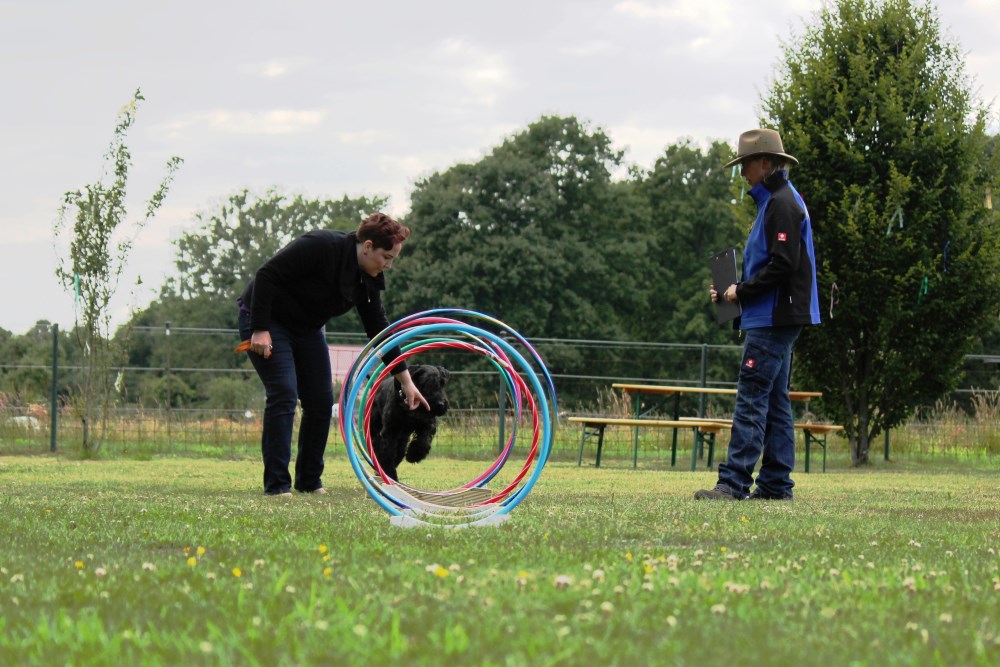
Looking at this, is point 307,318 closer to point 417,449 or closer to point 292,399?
point 292,399

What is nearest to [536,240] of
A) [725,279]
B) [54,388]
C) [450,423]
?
[450,423]

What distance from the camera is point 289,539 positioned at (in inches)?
171

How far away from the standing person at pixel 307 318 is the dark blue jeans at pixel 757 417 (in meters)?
1.97

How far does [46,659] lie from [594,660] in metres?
1.08

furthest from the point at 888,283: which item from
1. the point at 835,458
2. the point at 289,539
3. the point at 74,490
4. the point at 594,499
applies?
the point at 289,539

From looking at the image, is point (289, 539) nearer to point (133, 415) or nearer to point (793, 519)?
point (793, 519)

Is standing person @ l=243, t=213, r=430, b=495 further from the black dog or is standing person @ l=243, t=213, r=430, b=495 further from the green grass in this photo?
the black dog

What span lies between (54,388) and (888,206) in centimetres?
1151

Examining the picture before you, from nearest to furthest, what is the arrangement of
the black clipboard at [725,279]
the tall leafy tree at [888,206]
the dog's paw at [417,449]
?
the black clipboard at [725,279] < the dog's paw at [417,449] < the tall leafy tree at [888,206]

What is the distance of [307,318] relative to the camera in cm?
729

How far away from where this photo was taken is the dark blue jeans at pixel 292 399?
713 centimetres

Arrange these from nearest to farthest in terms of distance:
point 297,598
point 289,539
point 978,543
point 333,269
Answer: point 297,598, point 289,539, point 978,543, point 333,269

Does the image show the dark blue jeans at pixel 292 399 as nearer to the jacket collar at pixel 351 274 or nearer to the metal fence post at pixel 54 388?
the jacket collar at pixel 351 274

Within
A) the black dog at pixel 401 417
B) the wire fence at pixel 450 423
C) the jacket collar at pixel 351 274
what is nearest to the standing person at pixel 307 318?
the jacket collar at pixel 351 274
